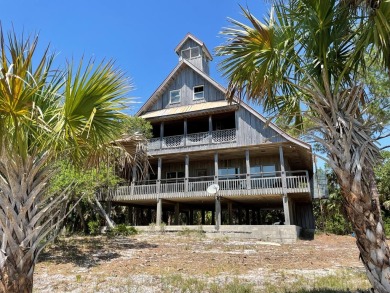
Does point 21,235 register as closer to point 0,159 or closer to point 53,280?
point 0,159

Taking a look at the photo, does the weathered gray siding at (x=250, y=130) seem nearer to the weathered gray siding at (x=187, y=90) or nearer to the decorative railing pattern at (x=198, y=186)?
the weathered gray siding at (x=187, y=90)

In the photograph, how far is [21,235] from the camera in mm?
3562

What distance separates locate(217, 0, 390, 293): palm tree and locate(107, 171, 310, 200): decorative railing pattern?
41.0 feet

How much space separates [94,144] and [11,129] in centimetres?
112

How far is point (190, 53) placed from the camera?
24.9 m

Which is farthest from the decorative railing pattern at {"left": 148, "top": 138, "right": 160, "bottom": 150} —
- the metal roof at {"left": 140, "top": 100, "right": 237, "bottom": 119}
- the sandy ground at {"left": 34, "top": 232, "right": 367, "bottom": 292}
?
the sandy ground at {"left": 34, "top": 232, "right": 367, "bottom": 292}

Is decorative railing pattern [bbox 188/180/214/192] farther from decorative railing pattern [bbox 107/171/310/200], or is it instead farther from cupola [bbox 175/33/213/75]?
cupola [bbox 175/33/213/75]

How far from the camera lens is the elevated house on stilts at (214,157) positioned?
717 inches

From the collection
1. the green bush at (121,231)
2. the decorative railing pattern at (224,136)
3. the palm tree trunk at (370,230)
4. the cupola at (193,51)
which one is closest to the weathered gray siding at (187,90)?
the cupola at (193,51)

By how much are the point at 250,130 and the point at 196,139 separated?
143 inches

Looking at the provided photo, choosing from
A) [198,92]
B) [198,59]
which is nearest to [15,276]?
[198,92]

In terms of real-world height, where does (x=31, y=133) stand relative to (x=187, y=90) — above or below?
below

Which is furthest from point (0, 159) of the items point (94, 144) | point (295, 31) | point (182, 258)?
point (182, 258)

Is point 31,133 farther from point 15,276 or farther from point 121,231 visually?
point 121,231
